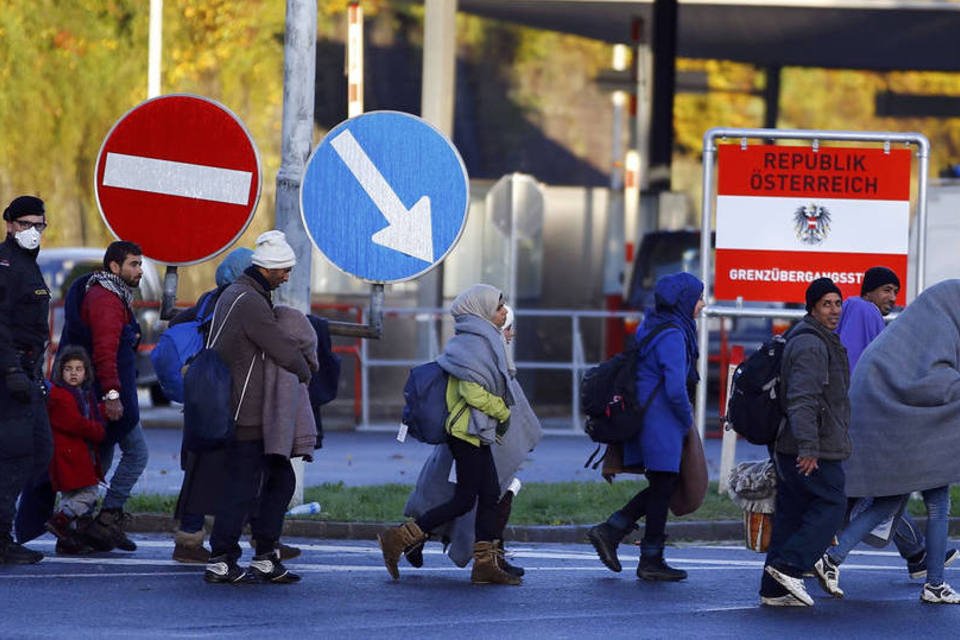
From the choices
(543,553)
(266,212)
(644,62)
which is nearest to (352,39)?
(543,553)

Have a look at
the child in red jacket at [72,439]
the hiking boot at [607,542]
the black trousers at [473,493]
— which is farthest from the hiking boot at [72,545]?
the hiking boot at [607,542]

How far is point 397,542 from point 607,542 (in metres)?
1.09

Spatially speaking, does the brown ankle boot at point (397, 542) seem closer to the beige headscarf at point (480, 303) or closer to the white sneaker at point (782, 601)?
the beige headscarf at point (480, 303)

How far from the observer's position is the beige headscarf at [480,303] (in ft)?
36.6

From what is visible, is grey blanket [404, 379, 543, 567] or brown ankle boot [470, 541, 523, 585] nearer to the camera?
brown ankle boot [470, 541, 523, 585]

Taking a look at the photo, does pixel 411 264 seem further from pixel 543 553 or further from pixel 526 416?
pixel 543 553

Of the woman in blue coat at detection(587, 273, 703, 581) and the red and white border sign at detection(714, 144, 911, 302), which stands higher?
the red and white border sign at detection(714, 144, 911, 302)

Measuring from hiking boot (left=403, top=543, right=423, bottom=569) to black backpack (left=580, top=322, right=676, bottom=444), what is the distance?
1042 mm

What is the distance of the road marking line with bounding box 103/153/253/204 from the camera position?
1180 cm

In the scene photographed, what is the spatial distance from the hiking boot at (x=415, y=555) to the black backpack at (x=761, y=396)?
1783 millimetres

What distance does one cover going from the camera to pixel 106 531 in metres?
12.0

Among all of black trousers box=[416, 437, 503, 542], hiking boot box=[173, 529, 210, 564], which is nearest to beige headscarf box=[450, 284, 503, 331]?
black trousers box=[416, 437, 503, 542]

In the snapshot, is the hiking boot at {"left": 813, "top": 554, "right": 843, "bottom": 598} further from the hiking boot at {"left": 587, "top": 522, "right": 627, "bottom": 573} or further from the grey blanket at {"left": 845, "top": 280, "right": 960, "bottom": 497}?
the hiking boot at {"left": 587, "top": 522, "right": 627, "bottom": 573}

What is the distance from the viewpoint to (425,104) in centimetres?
2417
